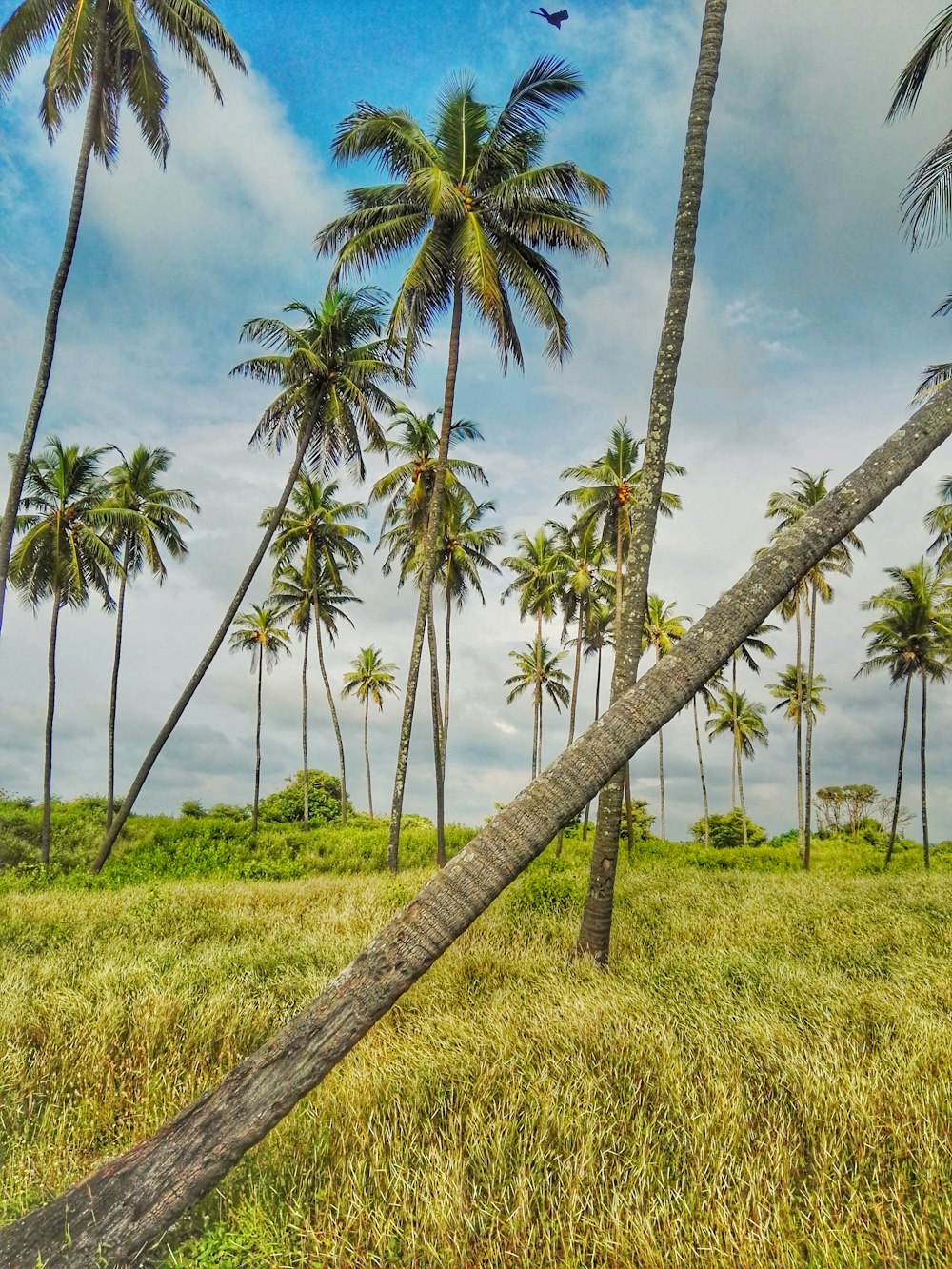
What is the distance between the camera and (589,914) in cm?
741

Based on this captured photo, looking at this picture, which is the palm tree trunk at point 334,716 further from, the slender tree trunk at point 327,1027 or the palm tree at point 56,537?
the slender tree trunk at point 327,1027

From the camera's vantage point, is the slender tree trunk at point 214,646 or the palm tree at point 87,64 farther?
the slender tree trunk at point 214,646

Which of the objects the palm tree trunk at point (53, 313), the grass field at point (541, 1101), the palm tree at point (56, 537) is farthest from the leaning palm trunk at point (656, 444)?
the palm tree at point (56, 537)

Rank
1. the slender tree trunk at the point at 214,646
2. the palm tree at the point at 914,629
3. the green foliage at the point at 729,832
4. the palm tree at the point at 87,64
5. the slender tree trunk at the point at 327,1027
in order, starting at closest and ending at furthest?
the slender tree trunk at the point at 327,1027 < the palm tree at the point at 87,64 < the slender tree trunk at the point at 214,646 < the palm tree at the point at 914,629 < the green foliage at the point at 729,832

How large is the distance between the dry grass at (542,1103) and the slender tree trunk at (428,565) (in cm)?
816

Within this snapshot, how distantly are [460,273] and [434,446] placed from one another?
7.46 meters

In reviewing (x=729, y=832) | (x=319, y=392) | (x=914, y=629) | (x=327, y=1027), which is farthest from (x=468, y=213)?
(x=729, y=832)

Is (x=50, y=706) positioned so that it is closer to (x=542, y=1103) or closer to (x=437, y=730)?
(x=437, y=730)

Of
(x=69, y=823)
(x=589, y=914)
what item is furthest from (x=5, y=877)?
(x=589, y=914)

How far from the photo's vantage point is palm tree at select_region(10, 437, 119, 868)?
789 inches

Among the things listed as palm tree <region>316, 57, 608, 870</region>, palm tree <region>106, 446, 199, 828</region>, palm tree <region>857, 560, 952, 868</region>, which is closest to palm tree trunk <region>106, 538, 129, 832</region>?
palm tree <region>106, 446, 199, 828</region>

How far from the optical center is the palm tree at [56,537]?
65.8ft

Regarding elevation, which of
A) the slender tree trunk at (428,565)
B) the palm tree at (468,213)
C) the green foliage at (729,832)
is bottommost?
the green foliage at (729,832)

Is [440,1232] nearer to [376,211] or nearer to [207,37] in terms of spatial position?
[376,211]
